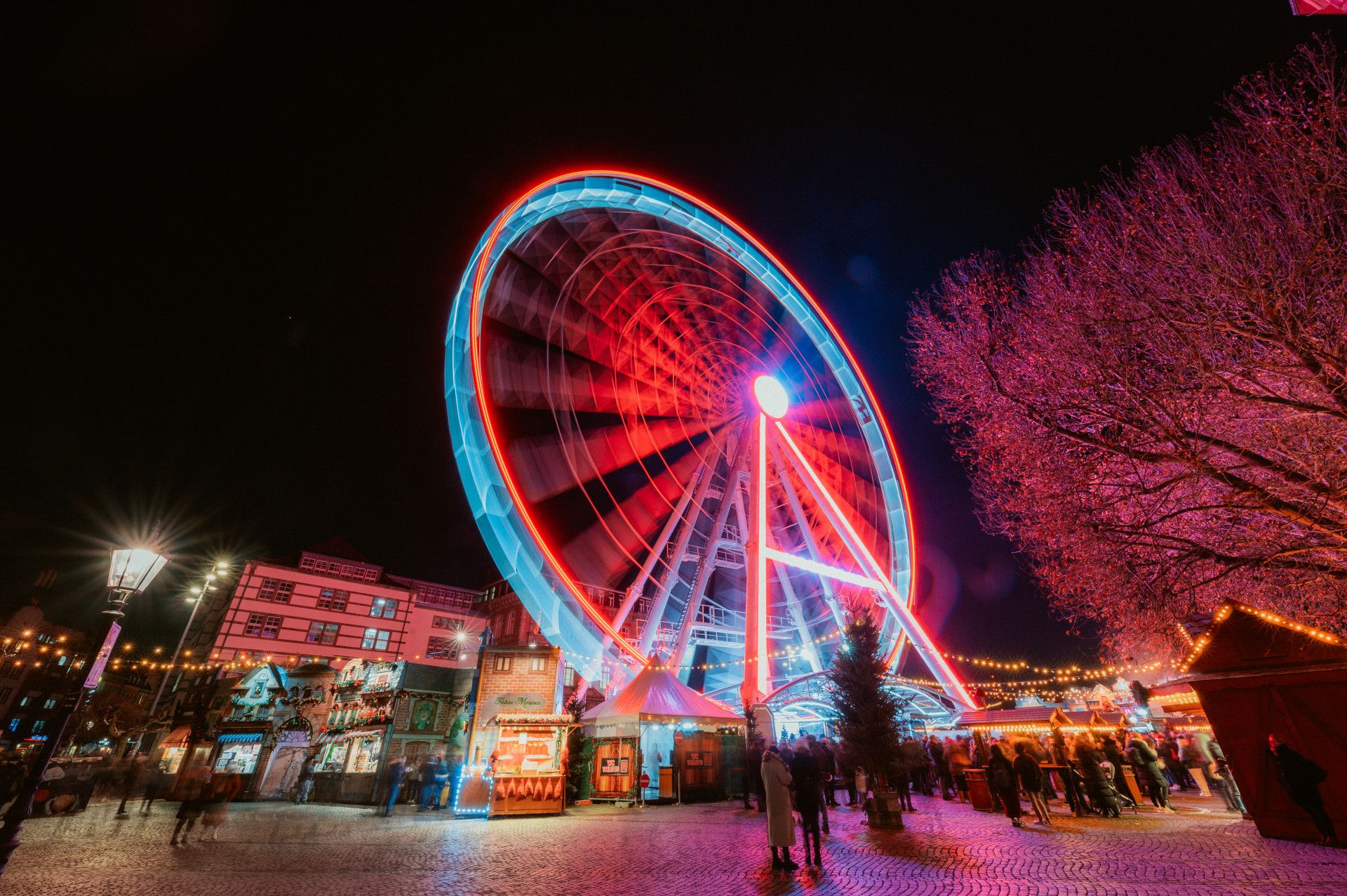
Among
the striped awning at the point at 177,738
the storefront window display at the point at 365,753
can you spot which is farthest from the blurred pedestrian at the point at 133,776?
the striped awning at the point at 177,738

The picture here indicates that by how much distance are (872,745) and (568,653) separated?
592 centimetres

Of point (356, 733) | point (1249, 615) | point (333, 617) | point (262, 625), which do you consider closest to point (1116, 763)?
point (1249, 615)

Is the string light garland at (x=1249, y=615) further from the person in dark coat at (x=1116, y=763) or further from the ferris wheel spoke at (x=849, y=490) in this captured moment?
the ferris wheel spoke at (x=849, y=490)

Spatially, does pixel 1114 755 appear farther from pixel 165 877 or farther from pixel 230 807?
pixel 230 807

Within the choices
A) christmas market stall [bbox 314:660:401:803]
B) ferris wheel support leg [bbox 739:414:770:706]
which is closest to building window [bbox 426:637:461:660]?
christmas market stall [bbox 314:660:401:803]

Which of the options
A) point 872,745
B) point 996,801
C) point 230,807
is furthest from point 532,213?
point 230,807

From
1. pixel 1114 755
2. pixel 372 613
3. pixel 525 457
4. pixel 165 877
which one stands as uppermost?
pixel 372 613

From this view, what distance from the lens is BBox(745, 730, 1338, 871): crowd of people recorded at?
6.11 m

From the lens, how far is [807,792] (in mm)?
6477

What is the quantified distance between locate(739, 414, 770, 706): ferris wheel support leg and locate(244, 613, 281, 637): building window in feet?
84.0

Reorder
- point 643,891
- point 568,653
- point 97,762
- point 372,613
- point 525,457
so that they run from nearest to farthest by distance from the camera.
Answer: point 643,891
point 568,653
point 525,457
point 97,762
point 372,613

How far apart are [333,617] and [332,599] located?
0.92m

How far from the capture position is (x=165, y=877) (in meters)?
5.63

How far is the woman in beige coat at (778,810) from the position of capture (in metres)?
5.87
